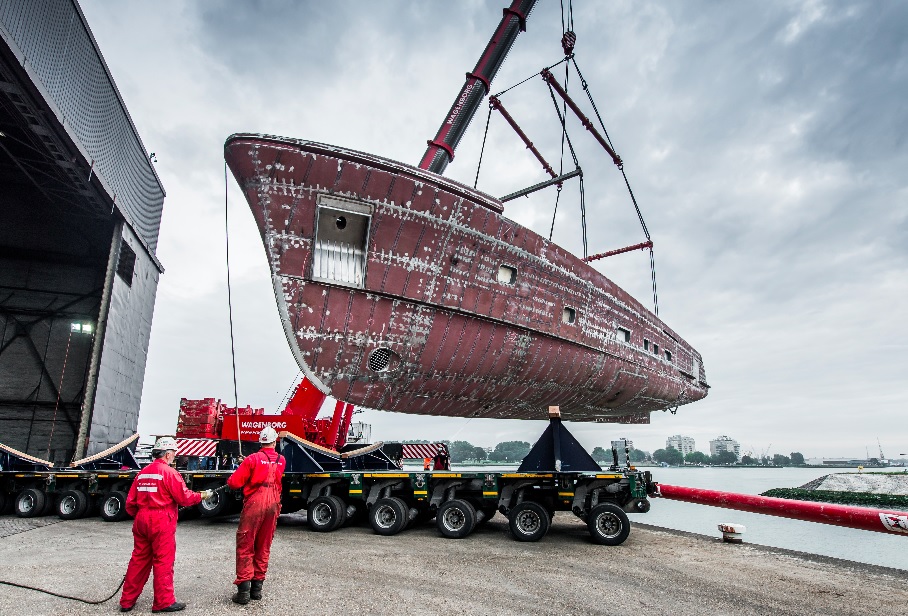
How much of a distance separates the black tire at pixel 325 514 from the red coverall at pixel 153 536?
412 centimetres

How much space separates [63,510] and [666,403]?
1513 centimetres

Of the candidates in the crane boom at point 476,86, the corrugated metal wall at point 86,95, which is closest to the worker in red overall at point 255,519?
the corrugated metal wall at point 86,95

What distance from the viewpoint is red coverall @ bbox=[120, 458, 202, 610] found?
3.54m

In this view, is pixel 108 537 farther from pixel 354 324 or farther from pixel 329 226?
pixel 329 226

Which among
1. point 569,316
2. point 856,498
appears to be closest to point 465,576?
point 569,316

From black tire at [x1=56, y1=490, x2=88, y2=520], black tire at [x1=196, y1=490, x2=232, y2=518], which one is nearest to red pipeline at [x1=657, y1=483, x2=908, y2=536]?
black tire at [x1=196, y1=490, x2=232, y2=518]

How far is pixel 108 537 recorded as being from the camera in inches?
277

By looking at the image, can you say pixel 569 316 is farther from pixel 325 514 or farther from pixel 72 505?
pixel 72 505

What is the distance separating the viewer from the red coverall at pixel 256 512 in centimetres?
378

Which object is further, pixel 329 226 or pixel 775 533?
pixel 775 533

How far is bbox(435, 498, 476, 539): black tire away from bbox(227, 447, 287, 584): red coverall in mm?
3823

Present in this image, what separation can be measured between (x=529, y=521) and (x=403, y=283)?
4.00m

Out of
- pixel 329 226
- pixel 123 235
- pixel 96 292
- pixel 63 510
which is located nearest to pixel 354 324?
pixel 329 226

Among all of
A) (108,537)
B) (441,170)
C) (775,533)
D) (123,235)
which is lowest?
(775,533)
